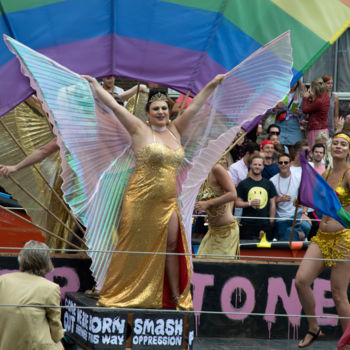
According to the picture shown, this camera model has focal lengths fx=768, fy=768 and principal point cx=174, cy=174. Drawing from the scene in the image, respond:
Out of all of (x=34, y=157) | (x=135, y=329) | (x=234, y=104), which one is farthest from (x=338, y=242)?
(x=34, y=157)

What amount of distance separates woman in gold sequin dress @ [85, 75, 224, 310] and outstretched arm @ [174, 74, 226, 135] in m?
0.19

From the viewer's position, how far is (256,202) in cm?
867

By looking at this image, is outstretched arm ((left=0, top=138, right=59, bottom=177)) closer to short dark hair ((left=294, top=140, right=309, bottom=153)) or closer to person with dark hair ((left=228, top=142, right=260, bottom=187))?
person with dark hair ((left=228, top=142, right=260, bottom=187))

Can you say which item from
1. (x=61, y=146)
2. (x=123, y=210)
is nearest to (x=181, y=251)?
(x=123, y=210)

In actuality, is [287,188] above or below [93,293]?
above

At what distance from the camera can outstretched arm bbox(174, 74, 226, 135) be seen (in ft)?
20.8

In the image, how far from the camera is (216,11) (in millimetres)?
6750

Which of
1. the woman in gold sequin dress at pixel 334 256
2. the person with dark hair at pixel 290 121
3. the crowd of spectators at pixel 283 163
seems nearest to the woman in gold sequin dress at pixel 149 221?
the woman in gold sequin dress at pixel 334 256

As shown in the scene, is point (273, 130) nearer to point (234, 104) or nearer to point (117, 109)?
point (234, 104)

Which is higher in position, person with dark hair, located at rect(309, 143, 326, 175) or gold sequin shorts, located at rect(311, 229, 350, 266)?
person with dark hair, located at rect(309, 143, 326, 175)

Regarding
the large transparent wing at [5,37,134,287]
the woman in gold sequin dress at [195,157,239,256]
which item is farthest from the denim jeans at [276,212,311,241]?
the large transparent wing at [5,37,134,287]

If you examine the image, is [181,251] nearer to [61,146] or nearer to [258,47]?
[61,146]

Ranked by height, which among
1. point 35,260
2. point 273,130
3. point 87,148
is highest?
point 273,130

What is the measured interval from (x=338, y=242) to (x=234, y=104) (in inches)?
58.0
